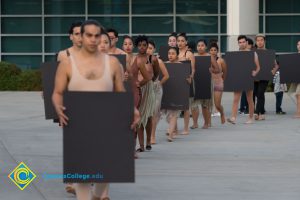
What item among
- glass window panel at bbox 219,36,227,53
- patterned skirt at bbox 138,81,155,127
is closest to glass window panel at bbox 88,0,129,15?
glass window panel at bbox 219,36,227,53

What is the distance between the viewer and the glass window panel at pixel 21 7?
34156 millimetres

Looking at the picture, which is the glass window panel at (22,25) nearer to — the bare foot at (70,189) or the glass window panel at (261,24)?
the glass window panel at (261,24)

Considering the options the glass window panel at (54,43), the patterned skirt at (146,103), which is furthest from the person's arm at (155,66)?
the glass window panel at (54,43)

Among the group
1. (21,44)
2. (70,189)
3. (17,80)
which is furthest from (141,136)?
(21,44)

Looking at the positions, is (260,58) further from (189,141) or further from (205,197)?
(205,197)

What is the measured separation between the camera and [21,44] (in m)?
34.2

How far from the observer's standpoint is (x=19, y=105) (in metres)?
24.1

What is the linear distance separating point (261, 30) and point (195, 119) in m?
16.1

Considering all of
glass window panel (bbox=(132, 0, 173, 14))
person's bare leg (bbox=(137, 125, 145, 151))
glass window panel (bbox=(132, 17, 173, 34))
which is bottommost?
person's bare leg (bbox=(137, 125, 145, 151))

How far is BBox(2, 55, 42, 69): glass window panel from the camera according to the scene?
112 ft

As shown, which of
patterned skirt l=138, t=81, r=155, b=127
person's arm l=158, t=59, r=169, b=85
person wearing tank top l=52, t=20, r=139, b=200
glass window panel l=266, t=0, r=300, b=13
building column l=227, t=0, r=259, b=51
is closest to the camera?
person wearing tank top l=52, t=20, r=139, b=200

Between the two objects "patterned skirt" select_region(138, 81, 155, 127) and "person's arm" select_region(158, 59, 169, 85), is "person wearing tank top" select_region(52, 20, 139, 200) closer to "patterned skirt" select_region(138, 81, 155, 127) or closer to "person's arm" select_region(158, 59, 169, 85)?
"patterned skirt" select_region(138, 81, 155, 127)

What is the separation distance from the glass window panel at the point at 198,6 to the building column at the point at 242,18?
2.73m

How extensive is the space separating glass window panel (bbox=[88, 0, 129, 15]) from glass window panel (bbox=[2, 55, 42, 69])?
2.56 m
